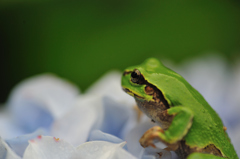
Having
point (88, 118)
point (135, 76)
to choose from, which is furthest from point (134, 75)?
point (88, 118)

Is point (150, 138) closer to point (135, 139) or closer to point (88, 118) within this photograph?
point (135, 139)

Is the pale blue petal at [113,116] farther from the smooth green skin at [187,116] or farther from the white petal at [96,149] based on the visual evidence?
the white petal at [96,149]

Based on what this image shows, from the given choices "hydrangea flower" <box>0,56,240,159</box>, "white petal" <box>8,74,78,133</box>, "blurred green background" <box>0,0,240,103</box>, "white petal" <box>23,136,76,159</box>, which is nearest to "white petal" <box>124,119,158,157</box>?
"hydrangea flower" <box>0,56,240,159</box>

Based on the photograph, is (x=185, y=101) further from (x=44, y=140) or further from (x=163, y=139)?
(x=44, y=140)

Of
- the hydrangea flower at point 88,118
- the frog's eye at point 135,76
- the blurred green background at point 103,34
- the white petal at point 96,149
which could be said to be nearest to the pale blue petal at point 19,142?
the hydrangea flower at point 88,118

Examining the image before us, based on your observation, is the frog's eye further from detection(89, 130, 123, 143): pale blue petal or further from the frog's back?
detection(89, 130, 123, 143): pale blue petal

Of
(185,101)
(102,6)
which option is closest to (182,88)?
(185,101)

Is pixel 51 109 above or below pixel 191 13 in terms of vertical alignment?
below
